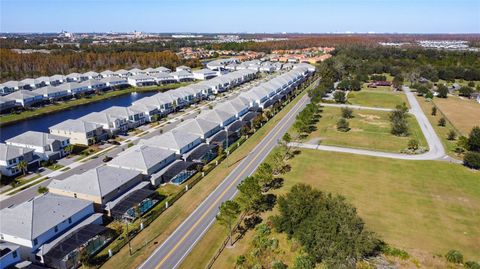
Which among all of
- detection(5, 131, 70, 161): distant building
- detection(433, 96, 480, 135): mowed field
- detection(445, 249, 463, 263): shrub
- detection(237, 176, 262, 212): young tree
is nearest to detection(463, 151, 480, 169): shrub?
detection(433, 96, 480, 135): mowed field

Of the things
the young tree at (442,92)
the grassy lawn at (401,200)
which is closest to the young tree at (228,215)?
the grassy lawn at (401,200)

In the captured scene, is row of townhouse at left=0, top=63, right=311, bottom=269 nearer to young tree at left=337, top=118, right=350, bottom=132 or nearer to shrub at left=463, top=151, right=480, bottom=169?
young tree at left=337, top=118, right=350, bottom=132

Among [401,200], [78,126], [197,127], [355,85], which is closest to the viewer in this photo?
[401,200]

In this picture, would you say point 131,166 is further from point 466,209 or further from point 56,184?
point 466,209

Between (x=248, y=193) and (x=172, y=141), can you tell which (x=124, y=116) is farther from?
(x=248, y=193)

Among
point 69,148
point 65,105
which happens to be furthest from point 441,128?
point 65,105

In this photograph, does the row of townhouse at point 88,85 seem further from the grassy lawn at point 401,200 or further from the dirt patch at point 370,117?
the grassy lawn at point 401,200
